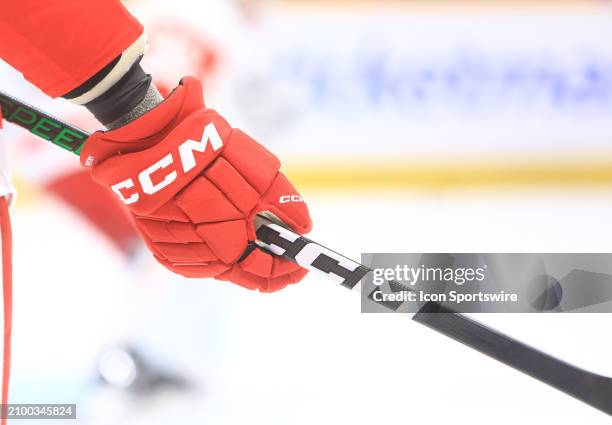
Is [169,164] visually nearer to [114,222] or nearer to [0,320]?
[0,320]

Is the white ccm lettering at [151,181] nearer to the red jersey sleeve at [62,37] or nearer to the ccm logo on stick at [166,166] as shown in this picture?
the ccm logo on stick at [166,166]

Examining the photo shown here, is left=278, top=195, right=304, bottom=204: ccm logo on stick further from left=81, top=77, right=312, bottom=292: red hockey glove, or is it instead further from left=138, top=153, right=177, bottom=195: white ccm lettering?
left=138, top=153, right=177, bottom=195: white ccm lettering

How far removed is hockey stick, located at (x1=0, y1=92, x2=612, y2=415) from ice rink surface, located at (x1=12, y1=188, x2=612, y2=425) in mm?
126

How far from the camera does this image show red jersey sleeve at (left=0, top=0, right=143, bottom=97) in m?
0.85

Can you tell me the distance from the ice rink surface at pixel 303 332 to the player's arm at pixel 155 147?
1.17ft

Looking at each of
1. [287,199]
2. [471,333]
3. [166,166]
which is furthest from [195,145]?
[471,333]

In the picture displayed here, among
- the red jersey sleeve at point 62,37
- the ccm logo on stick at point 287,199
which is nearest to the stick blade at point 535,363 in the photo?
the ccm logo on stick at point 287,199

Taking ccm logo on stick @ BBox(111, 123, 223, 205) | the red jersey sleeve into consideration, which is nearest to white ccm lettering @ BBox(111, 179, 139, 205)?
ccm logo on stick @ BBox(111, 123, 223, 205)

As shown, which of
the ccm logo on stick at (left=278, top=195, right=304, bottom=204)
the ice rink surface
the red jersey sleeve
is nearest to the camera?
the red jersey sleeve

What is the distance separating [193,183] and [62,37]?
0.24m

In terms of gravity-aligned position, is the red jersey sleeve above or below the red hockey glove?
above

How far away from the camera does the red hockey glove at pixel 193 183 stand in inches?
37.4

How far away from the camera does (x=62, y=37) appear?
→ 0.87m

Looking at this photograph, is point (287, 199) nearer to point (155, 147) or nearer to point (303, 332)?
point (155, 147)
